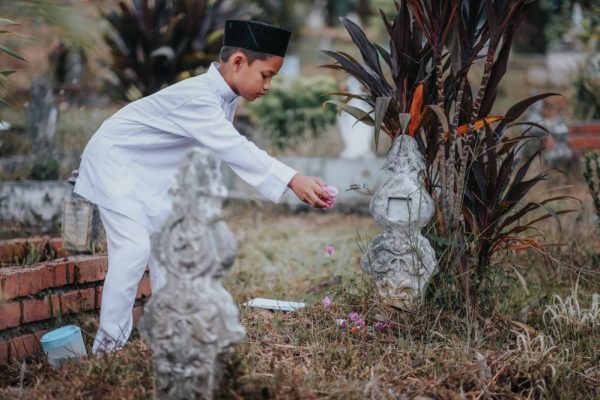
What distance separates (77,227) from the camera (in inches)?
142

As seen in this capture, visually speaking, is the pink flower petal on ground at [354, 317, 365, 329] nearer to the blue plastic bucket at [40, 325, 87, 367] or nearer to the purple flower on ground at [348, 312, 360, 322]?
the purple flower on ground at [348, 312, 360, 322]

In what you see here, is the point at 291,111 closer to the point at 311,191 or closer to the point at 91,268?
the point at 91,268

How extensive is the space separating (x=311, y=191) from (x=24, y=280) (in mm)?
1249

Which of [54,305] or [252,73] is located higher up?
[252,73]

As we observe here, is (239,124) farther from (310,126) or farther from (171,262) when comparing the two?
(171,262)

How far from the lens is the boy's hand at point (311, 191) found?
254 cm

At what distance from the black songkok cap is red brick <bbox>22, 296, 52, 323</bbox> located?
1.31 metres

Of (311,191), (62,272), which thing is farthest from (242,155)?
(62,272)

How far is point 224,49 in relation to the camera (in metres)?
3.02

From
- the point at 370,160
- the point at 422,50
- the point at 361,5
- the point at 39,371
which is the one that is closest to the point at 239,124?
the point at 370,160

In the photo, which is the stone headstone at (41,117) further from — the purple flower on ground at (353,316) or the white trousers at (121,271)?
the purple flower on ground at (353,316)

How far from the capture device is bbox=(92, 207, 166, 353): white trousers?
2779mm

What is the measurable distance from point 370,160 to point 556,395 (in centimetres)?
484

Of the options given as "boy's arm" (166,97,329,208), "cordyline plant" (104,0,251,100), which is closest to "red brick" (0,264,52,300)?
"boy's arm" (166,97,329,208)
